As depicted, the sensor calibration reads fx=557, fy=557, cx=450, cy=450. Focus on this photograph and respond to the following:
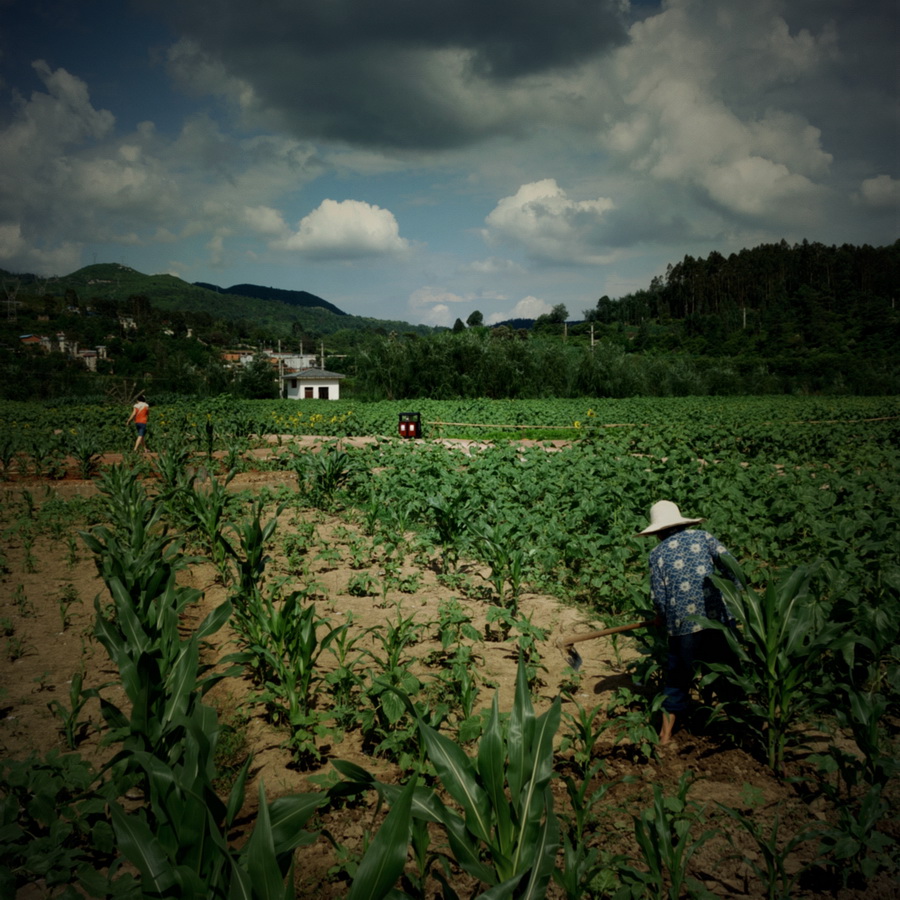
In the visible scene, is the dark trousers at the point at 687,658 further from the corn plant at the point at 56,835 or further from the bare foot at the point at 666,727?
the corn plant at the point at 56,835

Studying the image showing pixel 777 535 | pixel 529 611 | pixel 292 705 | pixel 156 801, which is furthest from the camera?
pixel 777 535

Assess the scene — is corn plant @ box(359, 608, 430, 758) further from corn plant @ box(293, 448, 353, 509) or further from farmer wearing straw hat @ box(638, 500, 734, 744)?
corn plant @ box(293, 448, 353, 509)

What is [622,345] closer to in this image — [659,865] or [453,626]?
[453,626]

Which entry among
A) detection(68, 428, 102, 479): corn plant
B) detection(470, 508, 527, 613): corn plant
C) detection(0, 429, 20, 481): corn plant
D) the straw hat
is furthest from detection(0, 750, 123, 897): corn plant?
detection(0, 429, 20, 481): corn plant

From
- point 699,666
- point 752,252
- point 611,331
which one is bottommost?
point 699,666

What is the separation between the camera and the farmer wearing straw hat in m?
3.13

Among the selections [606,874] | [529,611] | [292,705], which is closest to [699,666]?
[606,874]

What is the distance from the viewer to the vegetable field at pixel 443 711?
180 cm

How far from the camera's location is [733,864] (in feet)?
7.55

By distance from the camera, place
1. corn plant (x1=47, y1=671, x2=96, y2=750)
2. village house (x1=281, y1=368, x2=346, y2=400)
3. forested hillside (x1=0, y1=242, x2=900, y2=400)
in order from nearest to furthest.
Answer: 1. corn plant (x1=47, y1=671, x2=96, y2=750)
2. forested hillside (x1=0, y1=242, x2=900, y2=400)
3. village house (x1=281, y1=368, x2=346, y2=400)

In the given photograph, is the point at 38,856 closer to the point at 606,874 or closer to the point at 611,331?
the point at 606,874

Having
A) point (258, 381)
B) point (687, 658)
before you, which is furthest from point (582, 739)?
point (258, 381)

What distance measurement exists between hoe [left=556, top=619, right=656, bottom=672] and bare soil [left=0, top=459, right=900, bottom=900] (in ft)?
0.29

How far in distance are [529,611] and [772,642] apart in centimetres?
241
